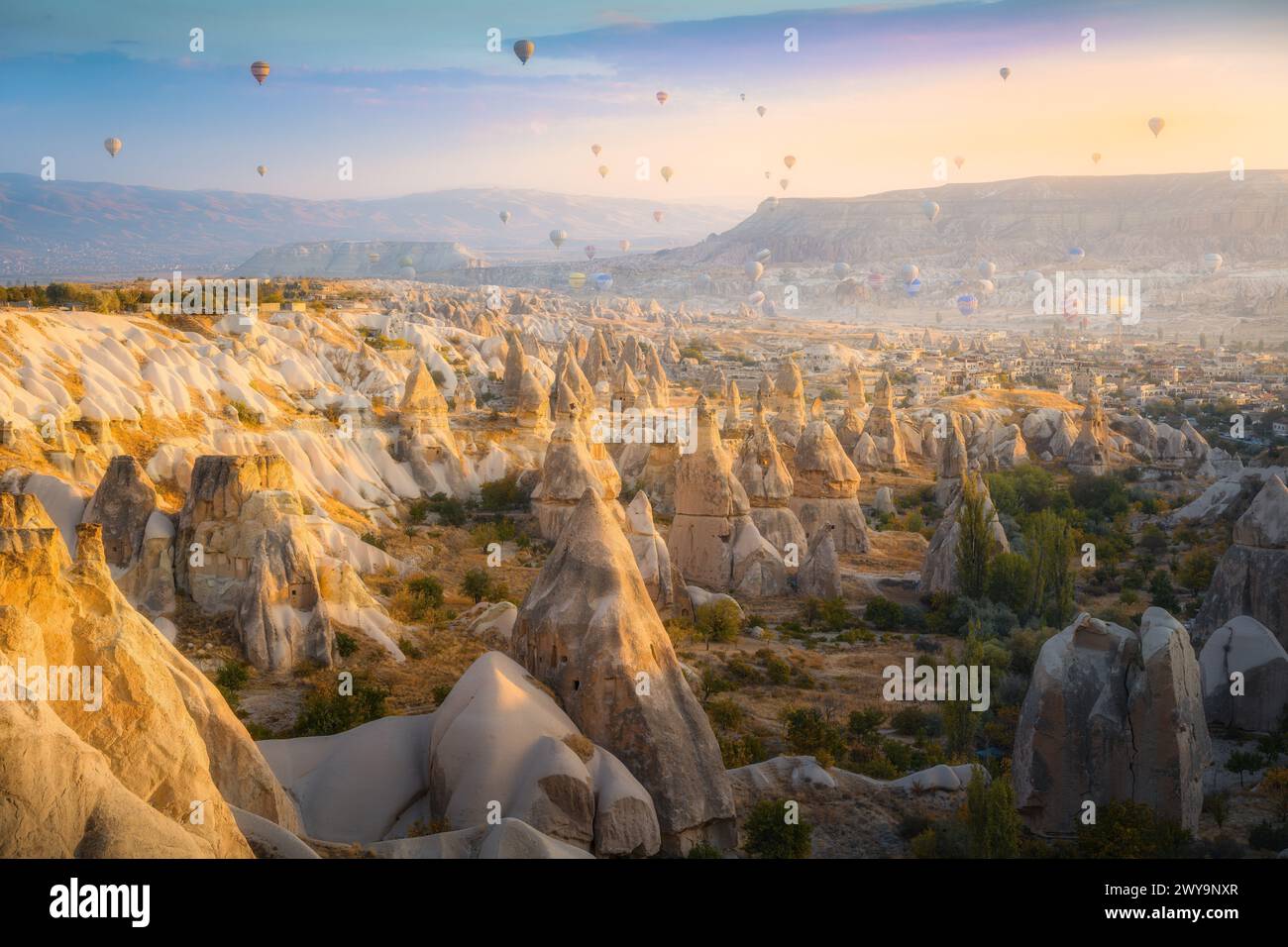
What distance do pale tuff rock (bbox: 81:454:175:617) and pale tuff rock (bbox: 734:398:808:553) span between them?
12.6 metres

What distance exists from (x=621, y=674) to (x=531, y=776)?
159 cm

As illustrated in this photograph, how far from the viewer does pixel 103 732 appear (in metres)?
7.47

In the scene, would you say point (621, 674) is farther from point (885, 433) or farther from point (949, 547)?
point (885, 433)

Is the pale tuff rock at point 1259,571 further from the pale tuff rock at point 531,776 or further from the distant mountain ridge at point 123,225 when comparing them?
the distant mountain ridge at point 123,225

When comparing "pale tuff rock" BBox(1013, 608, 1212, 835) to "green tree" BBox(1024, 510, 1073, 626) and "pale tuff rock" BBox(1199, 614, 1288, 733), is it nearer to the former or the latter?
"pale tuff rock" BBox(1199, 614, 1288, 733)

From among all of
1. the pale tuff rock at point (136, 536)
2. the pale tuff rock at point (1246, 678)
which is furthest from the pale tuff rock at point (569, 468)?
the pale tuff rock at point (1246, 678)

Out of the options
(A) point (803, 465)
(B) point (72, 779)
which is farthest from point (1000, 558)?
(B) point (72, 779)

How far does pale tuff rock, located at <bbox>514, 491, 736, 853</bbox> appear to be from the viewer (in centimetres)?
1068

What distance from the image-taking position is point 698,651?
19.5 metres

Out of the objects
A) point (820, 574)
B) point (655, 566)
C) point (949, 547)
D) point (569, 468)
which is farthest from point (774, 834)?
point (569, 468)

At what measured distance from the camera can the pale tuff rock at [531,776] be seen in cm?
962

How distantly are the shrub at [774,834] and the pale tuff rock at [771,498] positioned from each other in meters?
13.9

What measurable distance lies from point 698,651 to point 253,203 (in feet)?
354
